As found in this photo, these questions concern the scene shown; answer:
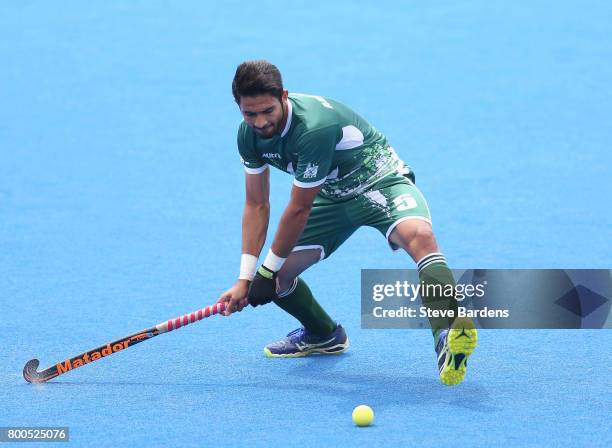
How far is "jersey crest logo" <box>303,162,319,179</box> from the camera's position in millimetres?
5195

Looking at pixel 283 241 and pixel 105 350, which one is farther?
pixel 105 350

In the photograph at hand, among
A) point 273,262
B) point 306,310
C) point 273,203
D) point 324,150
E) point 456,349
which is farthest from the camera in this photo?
point 273,203

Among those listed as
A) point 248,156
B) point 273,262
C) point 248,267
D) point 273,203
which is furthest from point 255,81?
point 273,203

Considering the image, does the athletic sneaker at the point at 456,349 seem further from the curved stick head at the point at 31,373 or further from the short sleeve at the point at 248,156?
the curved stick head at the point at 31,373

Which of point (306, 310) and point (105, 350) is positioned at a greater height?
point (306, 310)

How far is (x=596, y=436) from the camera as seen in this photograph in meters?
4.69

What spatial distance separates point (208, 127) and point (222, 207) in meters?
2.13

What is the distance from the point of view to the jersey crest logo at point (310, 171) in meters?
5.20

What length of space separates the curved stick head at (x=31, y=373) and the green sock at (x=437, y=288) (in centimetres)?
184

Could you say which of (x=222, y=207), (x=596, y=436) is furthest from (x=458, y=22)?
(x=596, y=436)

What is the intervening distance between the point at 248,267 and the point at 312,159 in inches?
27.0

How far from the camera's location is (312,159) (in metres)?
5.20

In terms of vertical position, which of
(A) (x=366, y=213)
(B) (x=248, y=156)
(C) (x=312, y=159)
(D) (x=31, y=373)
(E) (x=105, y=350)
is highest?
(B) (x=248, y=156)

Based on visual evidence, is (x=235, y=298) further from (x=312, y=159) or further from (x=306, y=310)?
(x=312, y=159)
